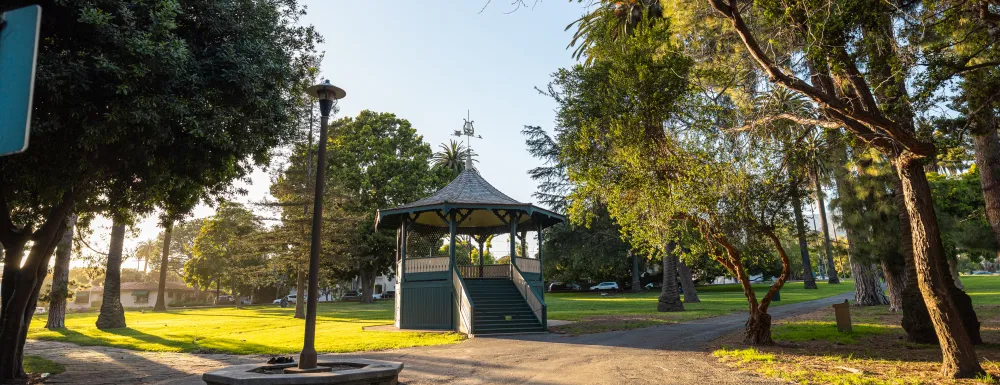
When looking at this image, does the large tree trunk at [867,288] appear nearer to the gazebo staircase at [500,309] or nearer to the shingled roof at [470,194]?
the gazebo staircase at [500,309]

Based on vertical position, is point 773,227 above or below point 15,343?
above

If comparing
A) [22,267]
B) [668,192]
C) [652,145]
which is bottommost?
[22,267]

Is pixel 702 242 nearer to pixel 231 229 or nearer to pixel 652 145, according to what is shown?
pixel 652 145

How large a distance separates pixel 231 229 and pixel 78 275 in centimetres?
7057

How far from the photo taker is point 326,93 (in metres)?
8.42

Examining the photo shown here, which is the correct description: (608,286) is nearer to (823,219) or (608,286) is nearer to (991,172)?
(823,219)

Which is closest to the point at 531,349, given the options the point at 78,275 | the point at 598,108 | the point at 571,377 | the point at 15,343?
the point at 571,377

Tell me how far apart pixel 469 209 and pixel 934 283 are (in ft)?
47.1

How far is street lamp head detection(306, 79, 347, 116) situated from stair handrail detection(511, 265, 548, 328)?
11052 millimetres

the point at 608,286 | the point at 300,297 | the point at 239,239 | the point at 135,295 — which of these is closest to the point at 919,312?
the point at 300,297

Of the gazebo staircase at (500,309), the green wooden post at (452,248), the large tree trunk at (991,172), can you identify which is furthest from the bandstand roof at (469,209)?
the large tree trunk at (991,172)

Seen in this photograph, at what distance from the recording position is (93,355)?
1349 cm

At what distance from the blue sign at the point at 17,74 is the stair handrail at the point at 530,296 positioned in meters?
16.4

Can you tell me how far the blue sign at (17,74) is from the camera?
5.55ft
